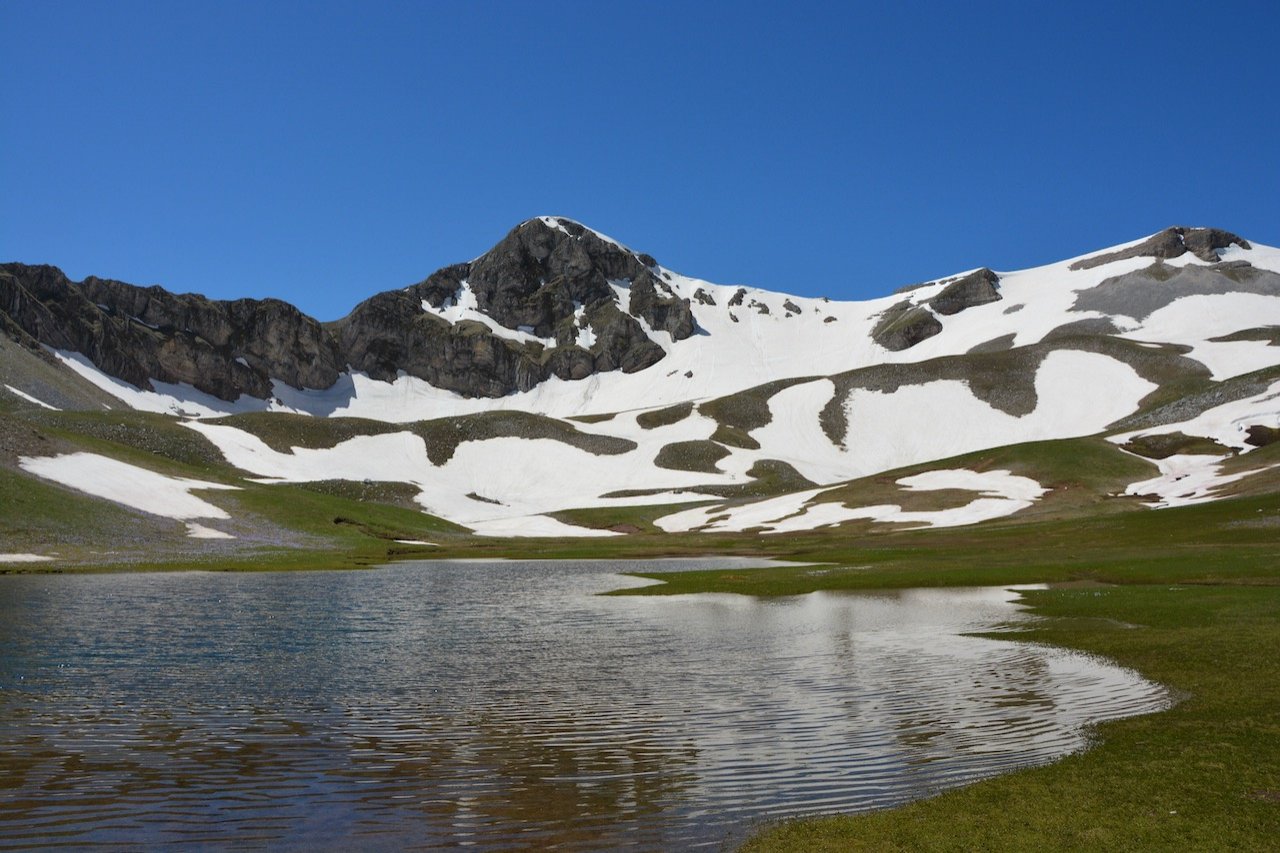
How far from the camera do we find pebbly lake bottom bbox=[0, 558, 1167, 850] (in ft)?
42.0

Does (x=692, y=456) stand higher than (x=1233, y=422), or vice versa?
(x=692, y=456)

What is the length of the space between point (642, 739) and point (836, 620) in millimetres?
20789

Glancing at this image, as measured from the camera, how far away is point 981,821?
39.0ft

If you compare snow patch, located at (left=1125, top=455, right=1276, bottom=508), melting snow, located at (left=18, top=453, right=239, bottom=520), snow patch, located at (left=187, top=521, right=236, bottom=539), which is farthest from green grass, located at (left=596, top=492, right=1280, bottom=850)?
melting snow, located at (left=18, top=453, right=239, bottom=520)

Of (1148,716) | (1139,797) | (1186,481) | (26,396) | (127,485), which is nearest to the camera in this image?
(1139,797)

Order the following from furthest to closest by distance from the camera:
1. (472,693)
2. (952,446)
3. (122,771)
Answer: (952,446) < (472,693) < (122,771)

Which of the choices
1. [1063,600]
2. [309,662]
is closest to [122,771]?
[309,662]

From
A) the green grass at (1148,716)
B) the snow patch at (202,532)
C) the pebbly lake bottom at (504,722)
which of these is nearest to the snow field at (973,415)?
the snow patch at (202,532)

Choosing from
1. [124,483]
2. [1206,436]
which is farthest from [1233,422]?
[124,483]

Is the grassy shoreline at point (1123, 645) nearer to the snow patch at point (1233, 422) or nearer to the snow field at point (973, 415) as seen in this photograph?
the snow patch at point (1233, 422)

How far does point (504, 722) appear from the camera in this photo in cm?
1919

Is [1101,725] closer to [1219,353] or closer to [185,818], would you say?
[185,818]

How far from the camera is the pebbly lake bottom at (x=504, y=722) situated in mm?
12812

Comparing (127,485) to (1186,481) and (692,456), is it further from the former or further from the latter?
(1186,481)
